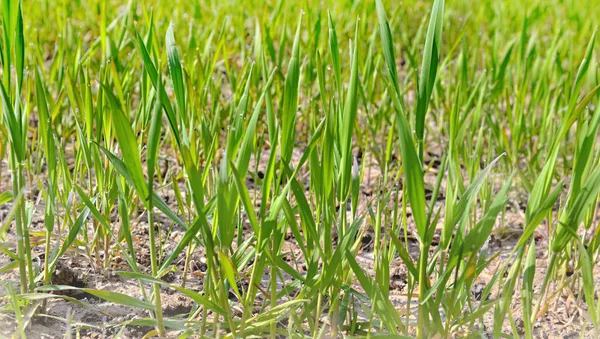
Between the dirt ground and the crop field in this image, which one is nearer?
the crop field

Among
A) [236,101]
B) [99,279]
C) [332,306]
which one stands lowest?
[99,279]

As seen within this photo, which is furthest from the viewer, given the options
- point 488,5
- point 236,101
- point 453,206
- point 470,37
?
point 488,5

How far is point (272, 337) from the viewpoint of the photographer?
1074mm

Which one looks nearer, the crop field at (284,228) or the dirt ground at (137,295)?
the crop field at (284,228)

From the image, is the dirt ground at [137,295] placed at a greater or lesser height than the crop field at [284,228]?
lesser

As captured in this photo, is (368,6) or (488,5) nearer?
(368,6)

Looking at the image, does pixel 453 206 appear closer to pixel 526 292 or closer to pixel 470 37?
pixel 526 292

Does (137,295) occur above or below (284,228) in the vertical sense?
below

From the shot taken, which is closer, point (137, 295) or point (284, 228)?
point (284, 228)

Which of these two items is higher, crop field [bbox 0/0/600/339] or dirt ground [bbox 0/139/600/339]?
crop field [bbox 0/0/600/339]

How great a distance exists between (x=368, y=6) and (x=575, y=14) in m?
0.95

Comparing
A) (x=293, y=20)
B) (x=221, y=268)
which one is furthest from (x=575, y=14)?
(x=221, y=268)

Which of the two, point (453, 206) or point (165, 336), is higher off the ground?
point (453, 206)

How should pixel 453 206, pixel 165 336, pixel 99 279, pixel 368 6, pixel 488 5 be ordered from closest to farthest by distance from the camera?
1. pixel 453 206
2. pixel 165 336
3. pixel 99 279
4. pixel 368 6
5. pixel 488 5
